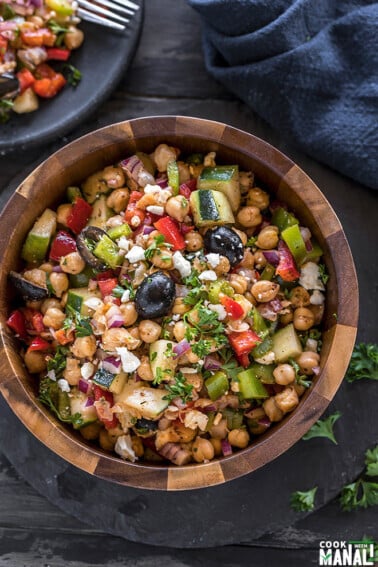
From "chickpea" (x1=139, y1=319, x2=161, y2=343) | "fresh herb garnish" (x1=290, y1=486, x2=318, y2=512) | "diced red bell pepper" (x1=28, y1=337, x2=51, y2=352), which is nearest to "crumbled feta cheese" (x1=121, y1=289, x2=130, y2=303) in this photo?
"chickpea" (x1=139, y1=319, x2=161, y2=343)

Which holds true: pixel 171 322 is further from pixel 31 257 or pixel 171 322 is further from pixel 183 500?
pixel 183 500

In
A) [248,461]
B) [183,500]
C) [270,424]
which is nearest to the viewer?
[248,461]

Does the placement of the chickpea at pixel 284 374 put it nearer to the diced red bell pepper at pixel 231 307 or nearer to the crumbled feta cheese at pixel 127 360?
the diced red bell pepper at pixel 231 307

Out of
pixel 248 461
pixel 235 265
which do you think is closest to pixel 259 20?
pixel 235 265

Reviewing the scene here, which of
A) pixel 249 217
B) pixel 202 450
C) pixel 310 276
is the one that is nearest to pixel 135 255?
pixel 249 217

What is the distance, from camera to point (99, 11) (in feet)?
11.1

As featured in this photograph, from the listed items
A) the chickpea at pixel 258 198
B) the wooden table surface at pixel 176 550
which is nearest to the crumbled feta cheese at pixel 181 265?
the chickpea at pixel 258 198

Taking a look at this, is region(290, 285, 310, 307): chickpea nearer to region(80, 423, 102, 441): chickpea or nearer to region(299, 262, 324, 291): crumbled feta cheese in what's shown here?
region(299, 262, 324, 291): crumbled feta cheese

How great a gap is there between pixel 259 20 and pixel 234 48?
0.57 feet

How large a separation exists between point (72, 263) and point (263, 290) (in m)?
0.81

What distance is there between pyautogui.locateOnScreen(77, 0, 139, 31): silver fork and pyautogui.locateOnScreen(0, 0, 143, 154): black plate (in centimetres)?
3

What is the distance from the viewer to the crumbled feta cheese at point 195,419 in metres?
2.83

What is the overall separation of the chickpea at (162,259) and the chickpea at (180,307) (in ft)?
0.47

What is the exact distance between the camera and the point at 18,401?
2.77m
